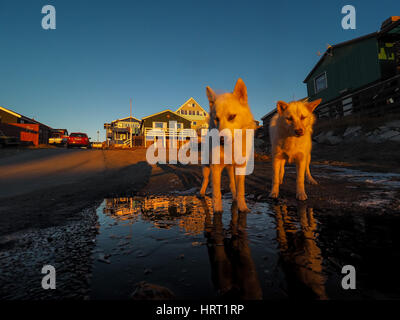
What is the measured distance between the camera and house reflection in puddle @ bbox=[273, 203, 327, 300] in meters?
1.30

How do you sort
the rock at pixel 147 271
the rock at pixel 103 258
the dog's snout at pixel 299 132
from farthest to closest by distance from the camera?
the dog's snout at pixel 299 132 → the rock at pixel 103 258 → the rock at pixel 147 271

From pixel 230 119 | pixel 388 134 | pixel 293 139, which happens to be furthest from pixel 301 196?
pixel 388 134

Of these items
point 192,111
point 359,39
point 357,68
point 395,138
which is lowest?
point 395,138

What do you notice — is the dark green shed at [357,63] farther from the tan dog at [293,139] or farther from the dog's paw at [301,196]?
the dog's paw at [301,196]

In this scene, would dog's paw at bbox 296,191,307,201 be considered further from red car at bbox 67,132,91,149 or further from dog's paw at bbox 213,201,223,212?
red car at bbox 67,132,91,149

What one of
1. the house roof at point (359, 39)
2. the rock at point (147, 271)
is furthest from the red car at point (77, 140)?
the house roof at point (359, 39)

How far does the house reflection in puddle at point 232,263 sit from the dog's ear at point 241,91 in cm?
223

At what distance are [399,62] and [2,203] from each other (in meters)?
26.2

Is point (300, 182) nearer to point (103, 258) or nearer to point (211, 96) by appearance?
point (211, 96)

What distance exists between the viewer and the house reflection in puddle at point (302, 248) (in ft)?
4.25

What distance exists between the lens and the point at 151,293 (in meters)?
1.13

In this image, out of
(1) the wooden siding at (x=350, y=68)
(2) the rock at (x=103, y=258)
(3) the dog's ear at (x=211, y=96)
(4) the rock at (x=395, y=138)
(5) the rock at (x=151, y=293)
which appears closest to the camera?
(5) the rock at (x=151, y=293)

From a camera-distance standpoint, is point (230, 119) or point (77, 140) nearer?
point (230, 119)

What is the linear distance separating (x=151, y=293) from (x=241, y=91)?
328cm
